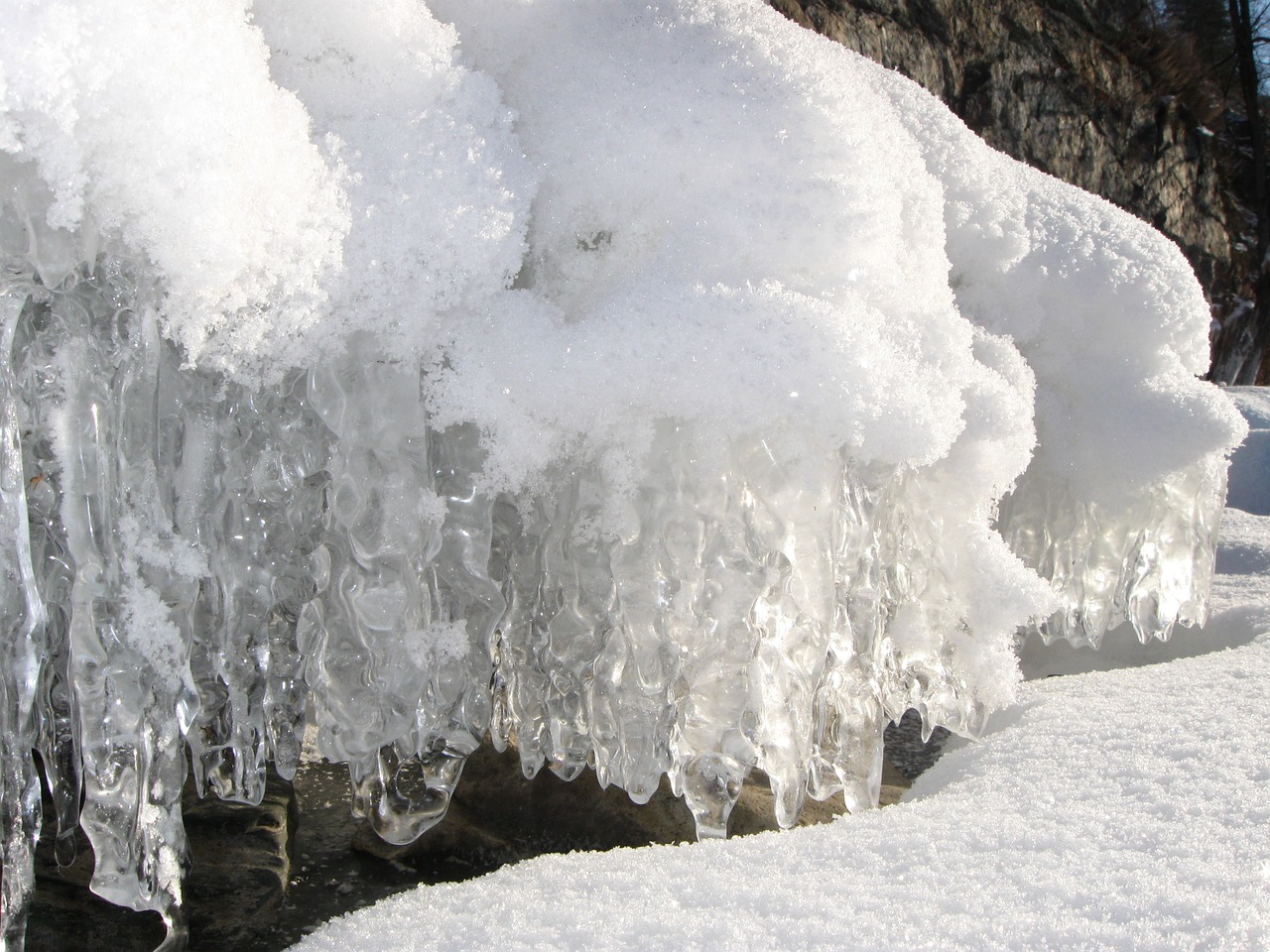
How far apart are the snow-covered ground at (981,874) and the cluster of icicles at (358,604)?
0.18 meters

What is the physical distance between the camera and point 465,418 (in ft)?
3.63

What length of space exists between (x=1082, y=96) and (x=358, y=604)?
838 centimetres

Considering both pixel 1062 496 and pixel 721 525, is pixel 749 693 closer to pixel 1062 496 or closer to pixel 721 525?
pixel 721 525

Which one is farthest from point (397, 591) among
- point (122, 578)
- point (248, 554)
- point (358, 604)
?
point (122, 578)

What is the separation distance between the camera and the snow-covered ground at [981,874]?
802mm

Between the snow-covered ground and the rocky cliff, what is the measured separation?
5328 mm

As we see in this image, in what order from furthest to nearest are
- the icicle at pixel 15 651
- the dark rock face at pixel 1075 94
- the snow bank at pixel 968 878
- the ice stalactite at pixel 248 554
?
the dark rock face at pixel 1075 94
the ice stalactite at pixel 248 554
the icicle at pixel 15 651
the snow bank at pixel 968 878

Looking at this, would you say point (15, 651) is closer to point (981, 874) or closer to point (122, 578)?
point (122, 578)

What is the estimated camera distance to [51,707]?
1070 millimetres

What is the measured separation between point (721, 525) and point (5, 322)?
74 centimetres

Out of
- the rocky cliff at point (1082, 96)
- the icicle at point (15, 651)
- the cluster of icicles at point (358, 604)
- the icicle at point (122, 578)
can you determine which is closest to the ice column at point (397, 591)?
the cluster of icicles at point (358, 604)

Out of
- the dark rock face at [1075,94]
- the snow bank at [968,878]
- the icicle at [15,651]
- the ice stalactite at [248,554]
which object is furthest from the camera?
the dark rock face at [1075,94]

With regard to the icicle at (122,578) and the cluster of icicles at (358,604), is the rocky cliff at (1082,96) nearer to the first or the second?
the cluster of icicles at (358,604)

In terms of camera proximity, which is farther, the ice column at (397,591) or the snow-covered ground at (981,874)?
the ice column at (397,591)
